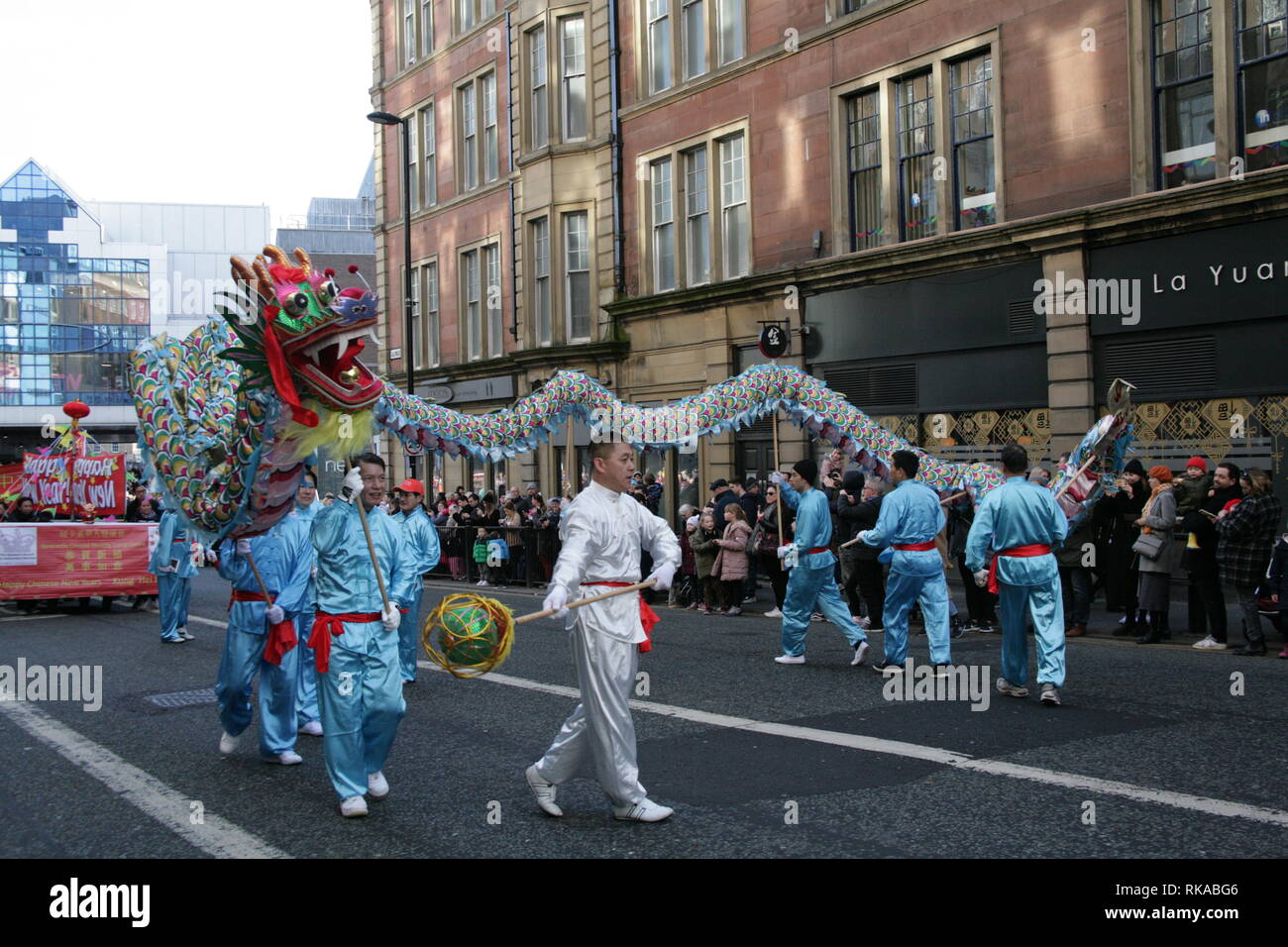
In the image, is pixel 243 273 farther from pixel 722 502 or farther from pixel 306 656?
pixel 722 502

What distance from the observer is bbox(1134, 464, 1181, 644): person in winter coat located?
12016 mm

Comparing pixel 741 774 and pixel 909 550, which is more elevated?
pixel 909 550

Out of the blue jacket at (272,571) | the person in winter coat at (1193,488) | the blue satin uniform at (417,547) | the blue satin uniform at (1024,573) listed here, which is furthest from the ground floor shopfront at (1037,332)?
the blue jacket at (272,571)

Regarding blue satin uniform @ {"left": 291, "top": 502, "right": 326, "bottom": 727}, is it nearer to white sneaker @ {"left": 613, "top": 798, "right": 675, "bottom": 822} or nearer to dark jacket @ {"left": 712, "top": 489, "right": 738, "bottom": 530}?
white sneaker @ {"left": 613, "top": 798, "right": 675, "bottom": 822}

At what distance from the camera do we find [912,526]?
403 inches

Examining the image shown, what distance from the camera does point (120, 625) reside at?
16188 millimetres

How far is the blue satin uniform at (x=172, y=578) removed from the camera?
14.1 meters

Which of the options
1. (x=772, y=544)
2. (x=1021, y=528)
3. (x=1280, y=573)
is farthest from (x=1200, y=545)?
(x=772, y=544)

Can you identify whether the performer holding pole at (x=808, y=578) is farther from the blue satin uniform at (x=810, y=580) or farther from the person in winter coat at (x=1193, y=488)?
the person in winter coat at (x=1193, y=488)

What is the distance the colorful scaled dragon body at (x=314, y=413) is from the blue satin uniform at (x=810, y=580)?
182cm

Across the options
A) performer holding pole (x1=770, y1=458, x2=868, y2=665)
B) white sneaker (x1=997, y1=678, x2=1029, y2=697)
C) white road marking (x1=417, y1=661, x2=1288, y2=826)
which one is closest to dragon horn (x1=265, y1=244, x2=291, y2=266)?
white road marking (x1=417, y1=661, x2=1288, y2=826)

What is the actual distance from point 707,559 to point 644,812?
10365mm

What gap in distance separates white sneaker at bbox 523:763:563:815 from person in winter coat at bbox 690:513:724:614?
996cm

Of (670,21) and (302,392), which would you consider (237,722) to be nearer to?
(302,392)
